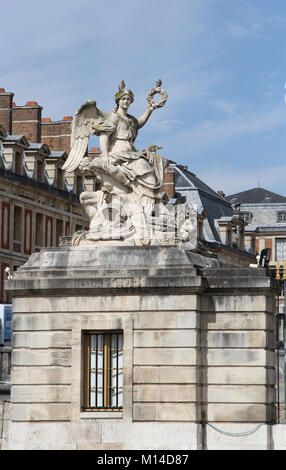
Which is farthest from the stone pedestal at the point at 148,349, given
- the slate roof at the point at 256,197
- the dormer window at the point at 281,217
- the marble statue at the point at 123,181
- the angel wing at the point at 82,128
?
the slate roof at the point at 256,197

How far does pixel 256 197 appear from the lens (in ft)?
360

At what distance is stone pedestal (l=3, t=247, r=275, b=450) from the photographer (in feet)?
86.2

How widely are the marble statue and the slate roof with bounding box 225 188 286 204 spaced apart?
79961 millimetres

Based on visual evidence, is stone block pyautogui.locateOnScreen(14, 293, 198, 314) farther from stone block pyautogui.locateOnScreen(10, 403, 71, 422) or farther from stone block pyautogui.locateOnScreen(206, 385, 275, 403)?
stone block pyautogui.locateOnScreen(10, 403, 71, 422)

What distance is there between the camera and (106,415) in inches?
1053

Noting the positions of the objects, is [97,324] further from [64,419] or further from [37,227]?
[37,227]

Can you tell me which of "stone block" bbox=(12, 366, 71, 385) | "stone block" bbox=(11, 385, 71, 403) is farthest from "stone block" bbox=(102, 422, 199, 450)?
"stone block" bbox=(12, 366, 71, 385)

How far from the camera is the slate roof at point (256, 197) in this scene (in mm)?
108438

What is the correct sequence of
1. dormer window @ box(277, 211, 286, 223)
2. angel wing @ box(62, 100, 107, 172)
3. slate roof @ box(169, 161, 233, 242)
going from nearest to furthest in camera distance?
angel wing @ box(62, 100, 107, 172) < slate roof @ box(169, 161, 233, 242) < dormer window @ box(277, 211, 286, 223)

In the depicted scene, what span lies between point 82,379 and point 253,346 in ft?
11.9

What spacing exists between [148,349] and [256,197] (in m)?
84.0

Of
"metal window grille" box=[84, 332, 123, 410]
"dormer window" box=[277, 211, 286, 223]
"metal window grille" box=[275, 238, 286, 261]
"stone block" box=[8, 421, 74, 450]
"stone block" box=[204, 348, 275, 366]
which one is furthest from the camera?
"dormer window" box=[277, 211, 286, 223]
